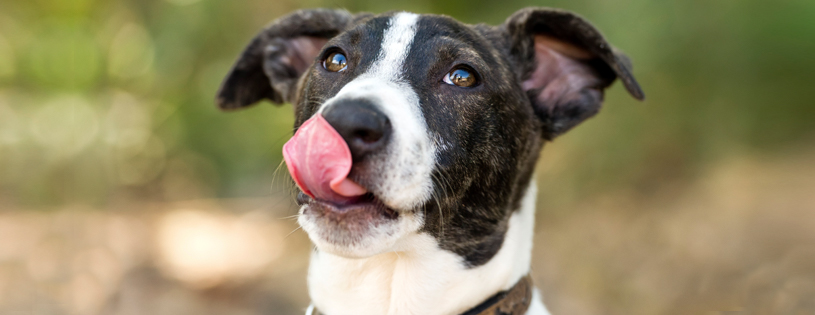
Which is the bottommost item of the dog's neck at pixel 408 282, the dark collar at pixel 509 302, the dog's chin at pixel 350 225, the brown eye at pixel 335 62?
the dark collar at pixel 509 302

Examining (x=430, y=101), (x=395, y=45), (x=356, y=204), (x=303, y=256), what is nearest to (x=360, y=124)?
(x=356, y=204)

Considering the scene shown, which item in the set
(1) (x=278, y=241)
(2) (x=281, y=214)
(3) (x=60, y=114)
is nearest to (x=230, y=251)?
(1) (x=278, y=241)

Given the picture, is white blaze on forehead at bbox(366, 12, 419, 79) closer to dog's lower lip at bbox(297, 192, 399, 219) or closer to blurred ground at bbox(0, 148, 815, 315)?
dog's lower lip at bbox(297, 192, 399, 219)

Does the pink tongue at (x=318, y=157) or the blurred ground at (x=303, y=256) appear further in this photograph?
the blurred ground at (x=303, y=256)

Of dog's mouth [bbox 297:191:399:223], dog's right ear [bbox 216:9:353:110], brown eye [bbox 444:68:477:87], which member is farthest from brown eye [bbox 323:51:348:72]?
dog's mouth [bbox 297:191:399:223]

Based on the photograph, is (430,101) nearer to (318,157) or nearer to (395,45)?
(395,45)

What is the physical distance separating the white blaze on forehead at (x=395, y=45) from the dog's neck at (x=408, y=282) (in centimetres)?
83

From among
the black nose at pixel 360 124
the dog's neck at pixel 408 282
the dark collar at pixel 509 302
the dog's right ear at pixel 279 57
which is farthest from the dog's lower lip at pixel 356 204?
the dog's right ear at pixel 279 57

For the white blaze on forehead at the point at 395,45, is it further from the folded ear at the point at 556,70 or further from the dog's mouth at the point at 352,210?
the folded ear at the point at 556,70

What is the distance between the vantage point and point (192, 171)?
9.10m

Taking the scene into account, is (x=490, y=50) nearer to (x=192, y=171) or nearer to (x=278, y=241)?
(x=278, y=241)

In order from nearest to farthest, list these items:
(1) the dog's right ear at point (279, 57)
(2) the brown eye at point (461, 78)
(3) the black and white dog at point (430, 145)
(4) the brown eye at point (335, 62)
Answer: (3) the black and white dog at point (430, 145)
(2) the brown eye at point (461, 78)
(4) the brown eye at point (335, 62)
(1) the dog's right ear at point (279, 57)

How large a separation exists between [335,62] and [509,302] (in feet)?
5.03

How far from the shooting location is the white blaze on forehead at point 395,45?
113 inches
